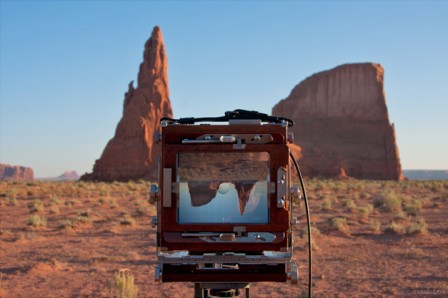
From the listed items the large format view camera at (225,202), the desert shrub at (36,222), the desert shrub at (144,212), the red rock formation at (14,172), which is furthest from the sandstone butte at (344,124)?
the red rock formation at (14,172)

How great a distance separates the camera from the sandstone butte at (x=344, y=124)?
8451 cm

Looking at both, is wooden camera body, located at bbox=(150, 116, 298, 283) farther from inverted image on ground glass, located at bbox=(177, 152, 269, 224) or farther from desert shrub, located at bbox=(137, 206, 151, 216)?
desert shrub, located at bbox=(137, 206, 151, 216)

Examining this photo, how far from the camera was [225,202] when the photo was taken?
3078 mm

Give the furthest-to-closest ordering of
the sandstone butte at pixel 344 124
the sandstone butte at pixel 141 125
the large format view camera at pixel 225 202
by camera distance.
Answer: the sandstone butte at pixel 344 124
the sandstone butte at pixel 141 125
the large format view camera at pixel 225 202

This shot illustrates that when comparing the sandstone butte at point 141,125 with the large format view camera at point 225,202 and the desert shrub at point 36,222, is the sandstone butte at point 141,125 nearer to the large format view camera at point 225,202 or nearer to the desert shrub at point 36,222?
the desert shrub at point 36,222

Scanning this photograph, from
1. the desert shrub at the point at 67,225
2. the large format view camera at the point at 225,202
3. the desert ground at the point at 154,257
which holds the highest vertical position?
the large format view camera at the point at 225,202

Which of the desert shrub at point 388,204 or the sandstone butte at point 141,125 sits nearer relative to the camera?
the desert shrub at point 388,204

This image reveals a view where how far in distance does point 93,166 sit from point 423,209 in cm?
5392

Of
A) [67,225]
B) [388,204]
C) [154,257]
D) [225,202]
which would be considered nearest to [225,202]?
[225,202]

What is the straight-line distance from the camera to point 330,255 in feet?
35.6

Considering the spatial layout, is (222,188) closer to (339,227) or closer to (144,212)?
(339,227)

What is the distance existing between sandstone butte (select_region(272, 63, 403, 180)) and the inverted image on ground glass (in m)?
74.3

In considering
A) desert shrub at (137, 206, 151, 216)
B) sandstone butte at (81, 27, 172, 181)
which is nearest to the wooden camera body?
desert shrub at (137, 206, 151, 216)

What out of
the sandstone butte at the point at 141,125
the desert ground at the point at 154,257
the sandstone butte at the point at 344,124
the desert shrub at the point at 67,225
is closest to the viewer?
the desert ground at the point at 154,257
